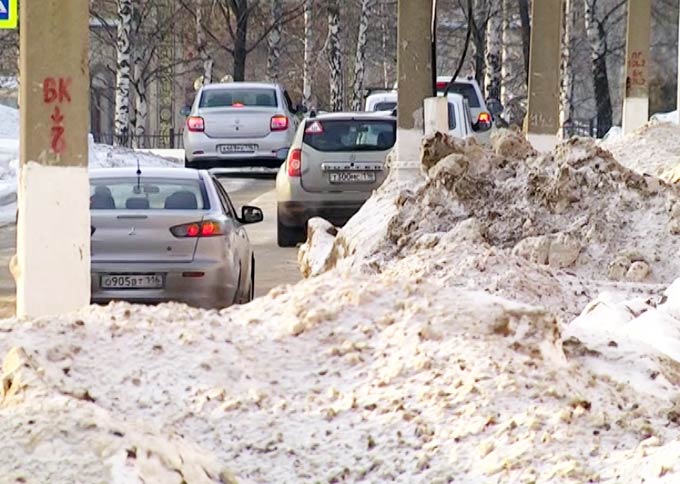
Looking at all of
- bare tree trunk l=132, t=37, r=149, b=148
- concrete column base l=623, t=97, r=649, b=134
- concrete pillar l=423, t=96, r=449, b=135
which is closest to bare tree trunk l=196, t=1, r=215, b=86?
bare tree trunk l=132, t=37, r=149, b=148

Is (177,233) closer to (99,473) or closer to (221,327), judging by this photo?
(221,327)

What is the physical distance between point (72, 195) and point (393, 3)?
1908 inches

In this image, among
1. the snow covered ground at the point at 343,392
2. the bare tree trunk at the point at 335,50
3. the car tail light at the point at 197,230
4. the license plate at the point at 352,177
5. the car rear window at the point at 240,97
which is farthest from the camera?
the bare tree trunk at the point at 335,50

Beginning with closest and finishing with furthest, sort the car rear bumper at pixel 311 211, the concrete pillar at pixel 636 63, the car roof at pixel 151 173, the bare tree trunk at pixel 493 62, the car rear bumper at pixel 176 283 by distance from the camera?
1. the car rear bumper at pixel 176 283
2. the car roof at pixel 151 173
3. the car rear bumper at pixel 311 211
4. the concrete pillar at pixel 636 63
5. the bare tree trunk at pixel 493 62

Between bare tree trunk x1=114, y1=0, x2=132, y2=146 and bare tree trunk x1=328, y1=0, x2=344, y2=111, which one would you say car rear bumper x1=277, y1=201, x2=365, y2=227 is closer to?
bare tree trunk x1=114, y1=0, x2=132, y2=146

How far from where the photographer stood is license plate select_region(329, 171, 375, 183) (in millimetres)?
19797

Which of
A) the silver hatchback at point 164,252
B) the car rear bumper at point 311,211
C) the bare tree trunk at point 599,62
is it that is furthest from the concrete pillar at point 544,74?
the bare tree trunk at point 599,62

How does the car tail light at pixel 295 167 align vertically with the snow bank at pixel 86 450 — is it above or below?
above

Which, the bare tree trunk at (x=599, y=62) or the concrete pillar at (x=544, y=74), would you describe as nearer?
the concrete pillar at (x=544, y=74)

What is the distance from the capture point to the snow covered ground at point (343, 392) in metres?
4.95

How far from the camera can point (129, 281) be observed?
12.2 meters

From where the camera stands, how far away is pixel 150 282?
1229 cm

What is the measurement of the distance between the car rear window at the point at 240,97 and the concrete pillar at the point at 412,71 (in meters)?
12.3

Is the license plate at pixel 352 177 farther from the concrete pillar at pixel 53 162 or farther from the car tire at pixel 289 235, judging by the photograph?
the concrete pillar at pixel 53 162
